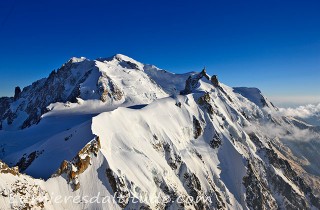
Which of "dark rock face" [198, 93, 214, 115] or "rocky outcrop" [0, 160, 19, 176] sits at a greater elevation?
"dark rock face" [198, 93, 214, 115]

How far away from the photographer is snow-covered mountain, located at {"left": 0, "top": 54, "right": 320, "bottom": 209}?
75.1 m

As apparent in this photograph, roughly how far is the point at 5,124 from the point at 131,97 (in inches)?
3211

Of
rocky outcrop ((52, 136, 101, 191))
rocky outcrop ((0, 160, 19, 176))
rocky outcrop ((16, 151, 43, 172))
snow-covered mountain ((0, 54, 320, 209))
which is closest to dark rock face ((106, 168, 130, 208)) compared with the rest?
snow-covered mountain ((0, 54, 320, 209))

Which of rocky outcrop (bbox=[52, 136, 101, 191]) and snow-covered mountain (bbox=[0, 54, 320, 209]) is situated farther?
snow-covered mountain (bbox=[0, 54, 320, 209])

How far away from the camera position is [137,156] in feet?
312

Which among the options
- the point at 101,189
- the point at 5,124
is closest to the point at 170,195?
the point at 101,189

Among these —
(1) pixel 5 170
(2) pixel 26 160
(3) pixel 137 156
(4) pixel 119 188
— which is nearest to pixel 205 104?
(3) pixel 137 156

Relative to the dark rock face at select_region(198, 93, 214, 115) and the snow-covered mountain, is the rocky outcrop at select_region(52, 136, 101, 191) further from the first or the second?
the dark rock face at select_region(198, 93, 214, 115)

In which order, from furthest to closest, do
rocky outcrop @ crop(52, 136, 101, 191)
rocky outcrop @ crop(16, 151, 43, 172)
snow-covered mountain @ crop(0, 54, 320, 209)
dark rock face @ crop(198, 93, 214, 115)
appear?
dark rock face @ crop(198, 93, 214, 115) → rocky outcrop @ crop(16, 151, 43, 172) → snow-covered mountain @ crop(0, 54, 320, 209) → rocky outcrop @ crop(52, 136, 101, 191)

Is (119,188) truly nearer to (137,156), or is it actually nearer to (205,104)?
(137,156)

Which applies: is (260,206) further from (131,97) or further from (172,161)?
(131,97)

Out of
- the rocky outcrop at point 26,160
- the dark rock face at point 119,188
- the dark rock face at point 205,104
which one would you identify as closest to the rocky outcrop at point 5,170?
the rocky outcrop at point 26,160

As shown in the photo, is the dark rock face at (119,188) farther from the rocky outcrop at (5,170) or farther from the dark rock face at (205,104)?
the dark rock face at (205,104)

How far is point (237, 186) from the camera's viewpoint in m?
128
